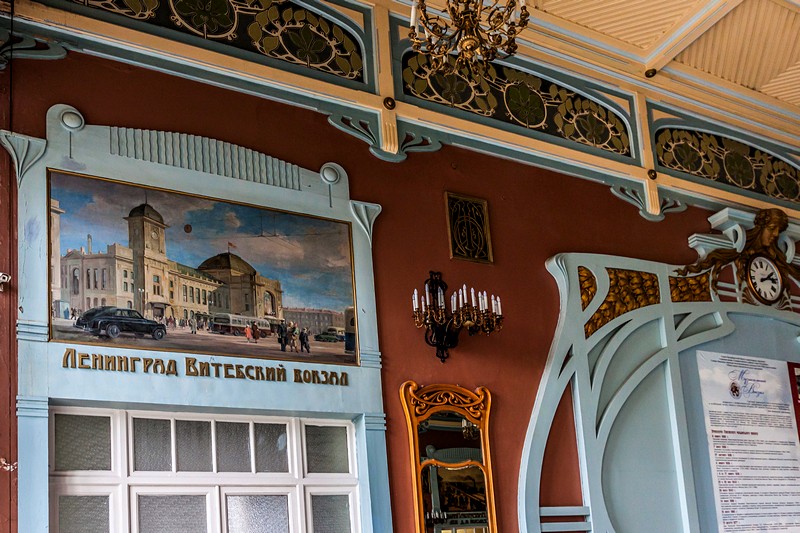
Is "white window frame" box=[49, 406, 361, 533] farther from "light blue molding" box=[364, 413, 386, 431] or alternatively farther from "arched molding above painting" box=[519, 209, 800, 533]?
"arched molding above painting" box=[519, 209, 800, 533]

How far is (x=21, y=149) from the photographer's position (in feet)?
16.2

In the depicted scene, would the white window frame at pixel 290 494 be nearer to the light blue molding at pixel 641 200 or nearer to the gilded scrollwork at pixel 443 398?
the gilded scrollwork at pixel 443 398

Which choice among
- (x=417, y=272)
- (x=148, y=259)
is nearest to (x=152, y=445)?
(x=148, y=259)

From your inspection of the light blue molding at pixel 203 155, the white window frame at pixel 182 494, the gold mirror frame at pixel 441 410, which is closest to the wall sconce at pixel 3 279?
the light blue molding at pixel 203 155

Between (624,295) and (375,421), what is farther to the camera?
(624,295)

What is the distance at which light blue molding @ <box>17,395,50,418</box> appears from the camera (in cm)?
459

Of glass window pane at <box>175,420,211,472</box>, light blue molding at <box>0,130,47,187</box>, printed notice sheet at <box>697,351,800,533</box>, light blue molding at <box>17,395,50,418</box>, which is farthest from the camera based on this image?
printed notice sheet at <box>697,351,800,533</box>

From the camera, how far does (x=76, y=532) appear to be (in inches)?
186

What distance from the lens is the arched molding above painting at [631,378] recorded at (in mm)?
6363

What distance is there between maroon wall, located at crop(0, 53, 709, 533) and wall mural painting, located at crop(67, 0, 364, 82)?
33 cm

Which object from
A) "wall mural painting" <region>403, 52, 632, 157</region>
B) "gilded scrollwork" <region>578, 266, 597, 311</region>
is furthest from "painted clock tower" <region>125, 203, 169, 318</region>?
"gilded scrollwork" <region>578, 266, 597, 311</region>

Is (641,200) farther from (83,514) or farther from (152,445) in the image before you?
(83,514)

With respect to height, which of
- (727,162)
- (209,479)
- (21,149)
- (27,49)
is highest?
(727,162)

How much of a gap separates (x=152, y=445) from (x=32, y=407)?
0.68 meters
